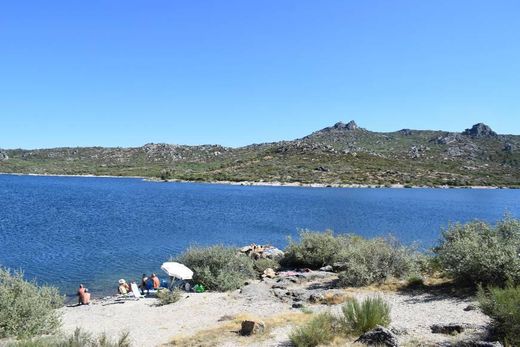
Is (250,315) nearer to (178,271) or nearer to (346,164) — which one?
(178,271)

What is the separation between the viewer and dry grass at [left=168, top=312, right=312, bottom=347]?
444 inches

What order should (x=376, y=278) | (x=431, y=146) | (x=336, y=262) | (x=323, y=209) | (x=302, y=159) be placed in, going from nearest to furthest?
1. (x=376, y=278)
2. (x=336, y=262)
3. (x=323, y=209)
4. (x=302, y=159)
5. (x=431, y=146)

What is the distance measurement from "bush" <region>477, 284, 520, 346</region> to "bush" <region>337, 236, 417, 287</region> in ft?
25.4

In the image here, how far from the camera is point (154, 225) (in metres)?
45.3

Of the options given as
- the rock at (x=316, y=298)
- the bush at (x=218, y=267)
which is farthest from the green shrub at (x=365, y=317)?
the bush at (x=218, y=267)

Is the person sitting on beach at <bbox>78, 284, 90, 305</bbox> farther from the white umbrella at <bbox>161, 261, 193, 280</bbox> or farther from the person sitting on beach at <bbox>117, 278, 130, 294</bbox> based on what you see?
the white umbrella at <bbox>161, 261, 193, 280</bbox>

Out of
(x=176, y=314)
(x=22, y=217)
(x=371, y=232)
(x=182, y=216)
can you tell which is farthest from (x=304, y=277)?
(x=22, y=217)

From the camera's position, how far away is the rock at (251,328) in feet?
38.6

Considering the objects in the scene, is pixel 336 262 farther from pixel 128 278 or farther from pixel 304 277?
pixel 128 278

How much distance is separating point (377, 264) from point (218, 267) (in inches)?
310

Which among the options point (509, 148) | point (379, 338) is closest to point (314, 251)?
A: point (379, 338)

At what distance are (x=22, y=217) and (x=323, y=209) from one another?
124 ft

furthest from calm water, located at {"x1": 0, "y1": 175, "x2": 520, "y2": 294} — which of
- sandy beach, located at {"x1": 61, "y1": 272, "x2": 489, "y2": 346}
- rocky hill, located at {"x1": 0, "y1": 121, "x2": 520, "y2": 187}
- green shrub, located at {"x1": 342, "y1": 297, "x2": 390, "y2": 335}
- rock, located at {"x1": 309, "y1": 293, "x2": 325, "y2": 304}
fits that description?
rocky hill, located at {"x1": 0, "y1": 121, "x2": 520, "y2": 187}

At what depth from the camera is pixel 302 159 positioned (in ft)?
478
